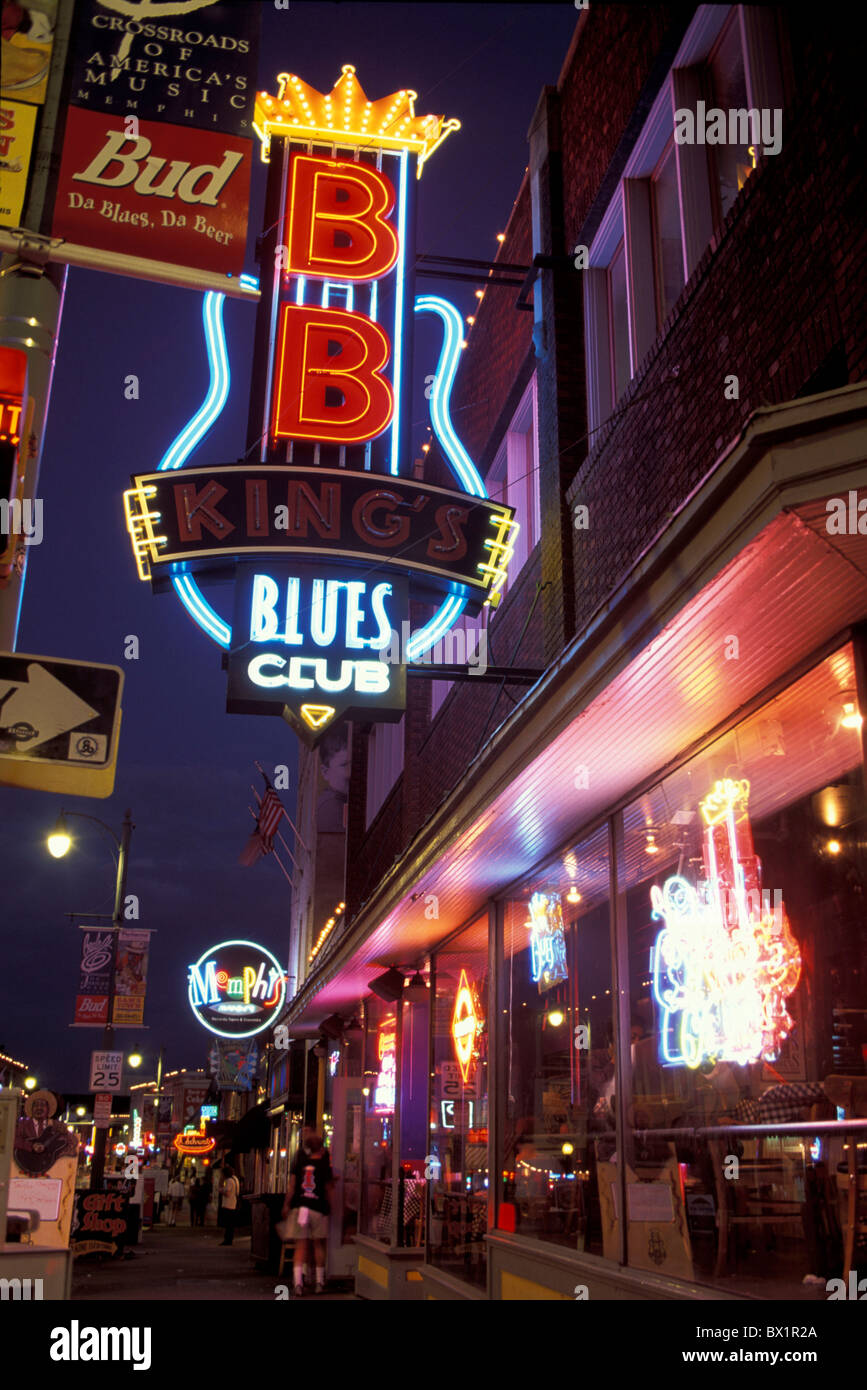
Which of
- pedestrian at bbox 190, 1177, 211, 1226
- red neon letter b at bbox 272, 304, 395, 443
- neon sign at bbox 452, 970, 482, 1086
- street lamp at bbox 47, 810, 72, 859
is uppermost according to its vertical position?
red neon letter b at bbox 272, 304, 395, 443

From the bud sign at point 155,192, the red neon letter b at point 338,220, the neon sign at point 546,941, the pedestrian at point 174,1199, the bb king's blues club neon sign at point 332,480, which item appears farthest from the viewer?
the pedestrian at point 174,1199

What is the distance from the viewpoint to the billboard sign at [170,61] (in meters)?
7.57

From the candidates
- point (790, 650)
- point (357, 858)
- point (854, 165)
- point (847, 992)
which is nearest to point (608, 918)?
point (847, 992)

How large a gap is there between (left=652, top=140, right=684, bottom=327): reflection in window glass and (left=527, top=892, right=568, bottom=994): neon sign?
4691 mm

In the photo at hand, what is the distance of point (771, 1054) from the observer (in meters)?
6.00

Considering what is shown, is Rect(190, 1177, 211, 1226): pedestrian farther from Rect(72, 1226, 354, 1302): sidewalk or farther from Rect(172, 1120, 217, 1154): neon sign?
Rect(72, 1226, 354, 1302): sidewalk

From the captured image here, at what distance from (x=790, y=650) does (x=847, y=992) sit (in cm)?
159

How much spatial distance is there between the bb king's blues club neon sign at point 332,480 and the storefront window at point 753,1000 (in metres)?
3.13

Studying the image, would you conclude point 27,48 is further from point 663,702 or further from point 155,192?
point 663,702

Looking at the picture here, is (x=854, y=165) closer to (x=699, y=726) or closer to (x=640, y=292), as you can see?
(x=699, y=726)

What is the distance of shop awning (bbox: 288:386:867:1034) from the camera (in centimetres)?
402

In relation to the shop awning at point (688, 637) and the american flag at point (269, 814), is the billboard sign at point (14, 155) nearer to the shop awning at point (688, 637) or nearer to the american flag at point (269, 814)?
the shop awning at point (688, 637)

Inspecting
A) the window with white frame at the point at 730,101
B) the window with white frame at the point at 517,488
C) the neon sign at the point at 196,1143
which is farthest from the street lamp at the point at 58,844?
the neon sign at the point at 196,1143

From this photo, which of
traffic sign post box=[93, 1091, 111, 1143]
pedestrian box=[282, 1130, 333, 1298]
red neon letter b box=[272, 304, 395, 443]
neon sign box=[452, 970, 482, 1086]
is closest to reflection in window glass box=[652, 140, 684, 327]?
red neon letter b box=[272, 304, 395, 443]
